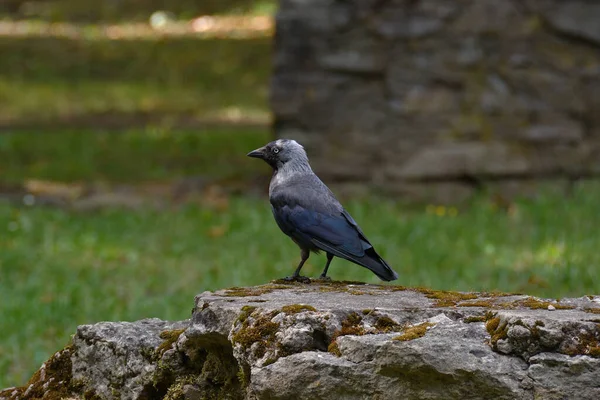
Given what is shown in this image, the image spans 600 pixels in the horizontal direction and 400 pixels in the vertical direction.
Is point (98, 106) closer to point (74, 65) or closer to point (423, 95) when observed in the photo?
point (74, 65)

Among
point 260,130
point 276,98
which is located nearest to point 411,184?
point 276,98

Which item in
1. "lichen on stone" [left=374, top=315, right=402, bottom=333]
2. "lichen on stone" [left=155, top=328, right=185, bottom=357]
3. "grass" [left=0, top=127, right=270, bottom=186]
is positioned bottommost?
"grass" [left=0, top=127, right=270, bottom=186]

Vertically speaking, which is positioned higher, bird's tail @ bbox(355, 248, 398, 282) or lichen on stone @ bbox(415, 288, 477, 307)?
lichen on stone @ bbox(415, 288, 477, 307)

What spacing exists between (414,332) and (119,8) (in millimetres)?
17083

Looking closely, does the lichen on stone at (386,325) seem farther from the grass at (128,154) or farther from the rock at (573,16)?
the grass at (128,154)

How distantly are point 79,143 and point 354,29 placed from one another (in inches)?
168

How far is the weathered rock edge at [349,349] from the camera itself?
9.33ft

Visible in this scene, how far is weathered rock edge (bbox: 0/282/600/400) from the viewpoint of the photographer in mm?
2844

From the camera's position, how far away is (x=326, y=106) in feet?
29.3

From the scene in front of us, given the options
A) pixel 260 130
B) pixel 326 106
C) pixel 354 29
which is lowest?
pixel 260 130

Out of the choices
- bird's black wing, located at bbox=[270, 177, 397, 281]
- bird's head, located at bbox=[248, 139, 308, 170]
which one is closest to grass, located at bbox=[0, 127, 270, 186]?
bird's head, located at bbox=[248, 139, 308, 170]

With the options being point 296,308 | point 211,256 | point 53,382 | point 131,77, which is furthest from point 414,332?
point 131,77

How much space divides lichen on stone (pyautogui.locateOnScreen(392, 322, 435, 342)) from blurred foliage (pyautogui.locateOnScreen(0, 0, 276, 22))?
1588 centimetres

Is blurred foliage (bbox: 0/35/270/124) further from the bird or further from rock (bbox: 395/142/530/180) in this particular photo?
the bird
